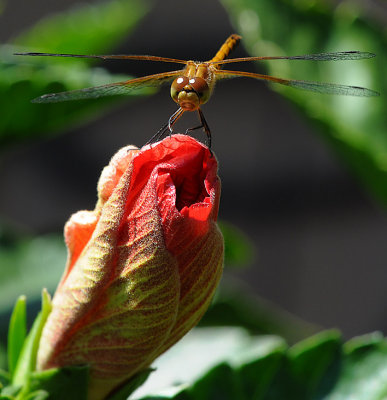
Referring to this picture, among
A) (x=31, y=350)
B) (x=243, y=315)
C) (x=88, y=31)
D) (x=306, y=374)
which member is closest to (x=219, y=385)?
(x=306, y=374)

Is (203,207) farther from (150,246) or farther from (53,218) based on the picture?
(53,218)

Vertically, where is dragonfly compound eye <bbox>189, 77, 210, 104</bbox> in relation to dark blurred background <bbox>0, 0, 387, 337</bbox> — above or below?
below

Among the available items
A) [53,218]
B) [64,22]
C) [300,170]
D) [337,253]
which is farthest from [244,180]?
[64,22]

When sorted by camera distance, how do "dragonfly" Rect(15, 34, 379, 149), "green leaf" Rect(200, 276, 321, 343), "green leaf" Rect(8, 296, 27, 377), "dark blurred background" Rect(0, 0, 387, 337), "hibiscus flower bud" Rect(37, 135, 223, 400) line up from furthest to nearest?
"dark blurred background" Rect(0, 0, 387, 337) < "green leaf" Rect(200, 276, 321, 343) < "dragonfly" Rect(15, 34, 379, 149) < "green leaf" Rect(8, 296, 27, 377) < "hibiscus flower bud" Rect(37, 135, 223, 400)

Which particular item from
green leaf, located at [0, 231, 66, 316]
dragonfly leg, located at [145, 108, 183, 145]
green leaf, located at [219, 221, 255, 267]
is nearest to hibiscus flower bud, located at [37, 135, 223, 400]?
dragonfly leg, located at [145, 108, 183, 145]

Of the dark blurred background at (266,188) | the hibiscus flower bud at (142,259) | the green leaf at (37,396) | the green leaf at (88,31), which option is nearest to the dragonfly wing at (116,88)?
the hibiscus flower bud at (142,259)

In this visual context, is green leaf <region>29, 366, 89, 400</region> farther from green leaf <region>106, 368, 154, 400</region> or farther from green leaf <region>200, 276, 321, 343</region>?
green leaf <region>200, 276, 321, 343</region>
